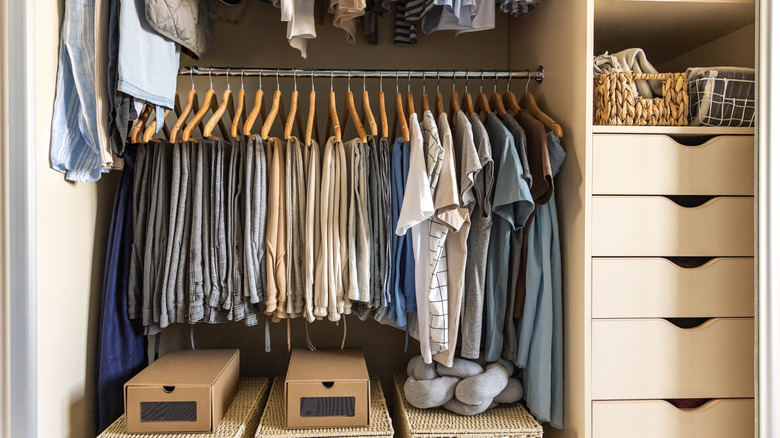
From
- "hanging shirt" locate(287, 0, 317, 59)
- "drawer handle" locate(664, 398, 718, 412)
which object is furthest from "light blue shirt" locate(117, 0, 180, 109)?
"drawer handle" locate(664, 398, 718, 412)

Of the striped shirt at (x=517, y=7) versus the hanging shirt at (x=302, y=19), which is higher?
the striped shirt at (x=517, y=7)

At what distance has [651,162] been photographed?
54.1 inches

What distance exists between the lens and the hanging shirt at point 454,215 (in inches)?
55.8

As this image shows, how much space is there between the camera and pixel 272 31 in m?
1.92

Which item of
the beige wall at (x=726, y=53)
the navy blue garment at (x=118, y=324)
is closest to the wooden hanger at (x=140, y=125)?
the navy blue garment at (x=118, y=324)

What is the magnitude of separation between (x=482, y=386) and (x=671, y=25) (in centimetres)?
131

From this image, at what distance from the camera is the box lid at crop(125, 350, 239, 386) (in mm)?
1430

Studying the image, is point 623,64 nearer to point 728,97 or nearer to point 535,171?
point 728,97

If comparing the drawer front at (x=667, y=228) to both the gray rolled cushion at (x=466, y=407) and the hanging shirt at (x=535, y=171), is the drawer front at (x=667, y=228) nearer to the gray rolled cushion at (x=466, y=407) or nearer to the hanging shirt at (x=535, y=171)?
the hanging shirt at (x=535, y=171)

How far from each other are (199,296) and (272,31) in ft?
3.48

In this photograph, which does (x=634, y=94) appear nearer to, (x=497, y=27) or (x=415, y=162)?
(x=415, y=162)

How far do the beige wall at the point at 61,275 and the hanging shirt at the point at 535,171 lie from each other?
1326mm

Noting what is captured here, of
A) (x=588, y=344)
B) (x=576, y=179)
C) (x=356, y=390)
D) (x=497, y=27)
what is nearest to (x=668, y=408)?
(x=588, y=344)

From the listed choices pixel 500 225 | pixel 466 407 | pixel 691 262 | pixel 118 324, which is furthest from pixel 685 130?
pixel 118 324
